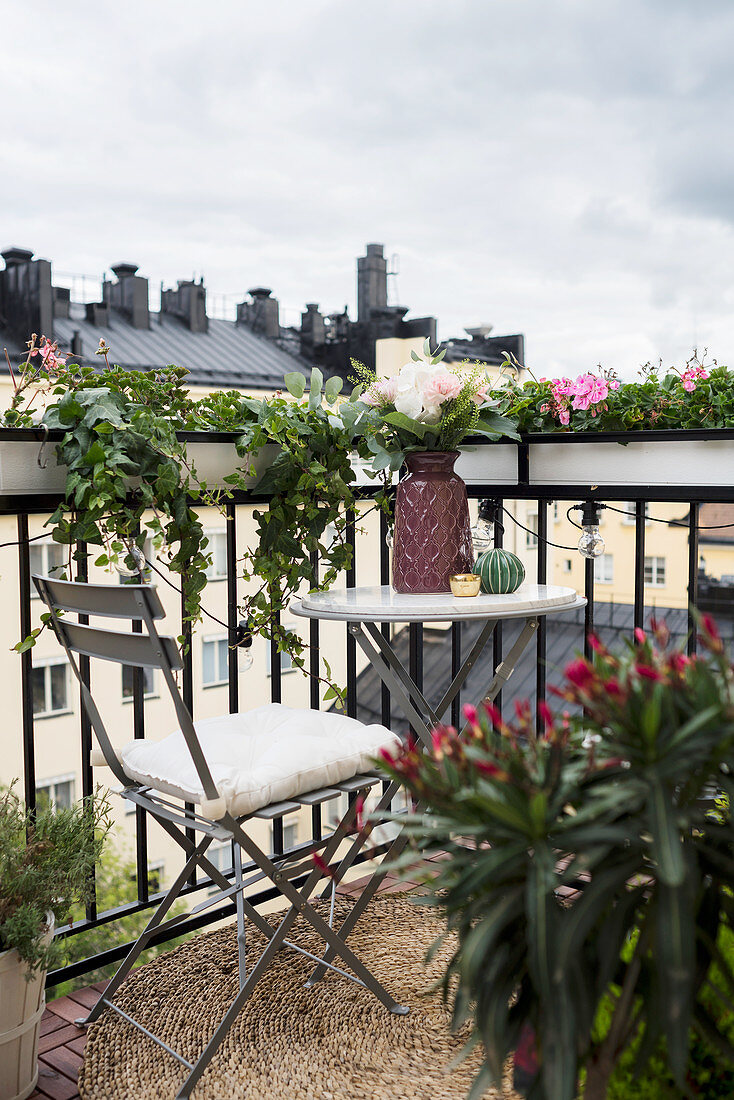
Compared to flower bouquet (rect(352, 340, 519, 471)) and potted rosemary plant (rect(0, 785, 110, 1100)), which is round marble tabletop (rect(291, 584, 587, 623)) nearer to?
flower bouquet (rect(352, 340, 519, 471))

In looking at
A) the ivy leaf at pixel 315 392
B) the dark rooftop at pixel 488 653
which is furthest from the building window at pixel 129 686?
the ivy leaf at pixel 315 392

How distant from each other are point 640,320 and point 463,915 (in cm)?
2210

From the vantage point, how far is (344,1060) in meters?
1.83

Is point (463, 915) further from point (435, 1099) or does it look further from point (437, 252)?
point (437, 252)

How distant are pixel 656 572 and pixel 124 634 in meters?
18.8

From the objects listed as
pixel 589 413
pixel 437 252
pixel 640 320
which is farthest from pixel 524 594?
pixel 437 252

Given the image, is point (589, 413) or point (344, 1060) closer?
point (344, 1060)

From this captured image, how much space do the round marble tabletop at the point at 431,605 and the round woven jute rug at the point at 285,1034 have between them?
0.71 metres

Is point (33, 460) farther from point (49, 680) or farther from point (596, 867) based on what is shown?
point (49, 680)

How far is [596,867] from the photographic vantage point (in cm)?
103

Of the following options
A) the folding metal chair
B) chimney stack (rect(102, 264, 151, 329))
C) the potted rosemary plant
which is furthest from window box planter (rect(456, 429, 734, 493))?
chimney stack (rect(102, 264, 151, 329))

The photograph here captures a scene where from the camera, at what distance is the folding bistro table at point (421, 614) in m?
1.93

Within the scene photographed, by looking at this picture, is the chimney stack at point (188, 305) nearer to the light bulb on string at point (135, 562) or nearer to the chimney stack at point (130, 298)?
the chimney stack at point (130, 298)

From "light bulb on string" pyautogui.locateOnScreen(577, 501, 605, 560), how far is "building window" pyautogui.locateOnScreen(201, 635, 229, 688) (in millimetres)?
14428
